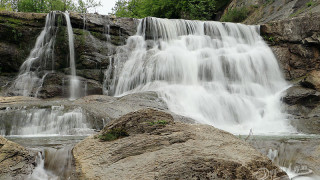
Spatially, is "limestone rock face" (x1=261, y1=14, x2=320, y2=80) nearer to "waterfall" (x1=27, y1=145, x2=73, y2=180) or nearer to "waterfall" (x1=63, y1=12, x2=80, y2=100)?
"waterfall" (x1=63, y1=12, x2=80, y2=100)

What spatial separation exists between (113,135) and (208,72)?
11752 millimetres

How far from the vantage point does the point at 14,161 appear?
15.6 ft

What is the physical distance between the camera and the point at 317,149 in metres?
6.87

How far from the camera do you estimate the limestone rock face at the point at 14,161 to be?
14.8 ft

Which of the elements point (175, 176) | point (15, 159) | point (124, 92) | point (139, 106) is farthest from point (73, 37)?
point (175, 176)

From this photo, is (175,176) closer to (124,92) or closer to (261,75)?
(124,92)

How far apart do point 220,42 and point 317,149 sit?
12.3 metres

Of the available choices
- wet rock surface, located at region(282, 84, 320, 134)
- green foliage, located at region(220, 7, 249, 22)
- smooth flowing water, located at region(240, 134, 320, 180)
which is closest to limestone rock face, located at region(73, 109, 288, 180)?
smooth flowing water, located at region(240, 134, 320, 180)

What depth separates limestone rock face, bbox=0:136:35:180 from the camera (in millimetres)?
4510

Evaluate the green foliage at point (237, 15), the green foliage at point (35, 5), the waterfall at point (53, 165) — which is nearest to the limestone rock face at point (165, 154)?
the waterfall at point (53, 165)

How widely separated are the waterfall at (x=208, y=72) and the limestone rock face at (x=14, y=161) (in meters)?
7.46

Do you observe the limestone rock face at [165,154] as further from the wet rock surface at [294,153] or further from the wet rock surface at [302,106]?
the wet rock surface at [302,106]

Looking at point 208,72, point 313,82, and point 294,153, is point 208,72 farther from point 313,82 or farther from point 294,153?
point 294,153

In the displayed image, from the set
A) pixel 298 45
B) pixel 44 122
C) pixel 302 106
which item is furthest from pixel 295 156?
pixel 298 45
